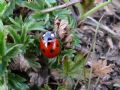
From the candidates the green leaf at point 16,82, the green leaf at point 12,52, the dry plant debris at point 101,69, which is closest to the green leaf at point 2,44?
the green leaf at point 12,52

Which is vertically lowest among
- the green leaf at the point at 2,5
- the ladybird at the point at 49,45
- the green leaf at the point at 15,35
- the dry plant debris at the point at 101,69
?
the dry plant debris at the point at 101,69

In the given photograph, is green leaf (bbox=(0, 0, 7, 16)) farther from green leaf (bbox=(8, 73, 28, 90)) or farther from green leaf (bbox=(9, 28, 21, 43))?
green leaf (bbox=(8, 73, 28, 90))

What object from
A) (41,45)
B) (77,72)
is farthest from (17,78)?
(77,72)

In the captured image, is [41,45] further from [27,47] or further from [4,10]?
[4,10]

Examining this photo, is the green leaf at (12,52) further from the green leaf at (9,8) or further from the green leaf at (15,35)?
the green leaf at (9,8)

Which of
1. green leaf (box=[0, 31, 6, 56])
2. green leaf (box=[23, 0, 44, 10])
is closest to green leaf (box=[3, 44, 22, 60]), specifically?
green leaf (box=[0, 31, 6, 56])

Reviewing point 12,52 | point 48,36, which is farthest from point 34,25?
point 12,52

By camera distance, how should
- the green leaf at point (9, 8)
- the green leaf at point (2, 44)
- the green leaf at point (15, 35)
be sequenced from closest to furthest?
the green leaf at point (2, 44) < the green leaf at point (15, 35) < the green leaf at point (9, 8)
